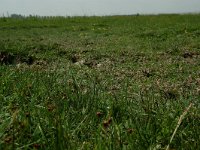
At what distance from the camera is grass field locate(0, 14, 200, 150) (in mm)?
3963

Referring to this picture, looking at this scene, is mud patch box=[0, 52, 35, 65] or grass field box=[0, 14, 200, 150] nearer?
grass field box=[0, 14, 200, 150]

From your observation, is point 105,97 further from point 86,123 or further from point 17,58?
point 17,58

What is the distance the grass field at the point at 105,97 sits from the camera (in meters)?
3.96

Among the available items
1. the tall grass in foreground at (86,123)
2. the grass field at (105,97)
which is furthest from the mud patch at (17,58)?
the tall grass in foreground at (86,123)

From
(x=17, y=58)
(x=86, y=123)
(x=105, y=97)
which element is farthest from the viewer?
(x=17, y=58)

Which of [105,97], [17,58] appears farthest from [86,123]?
[17,58]

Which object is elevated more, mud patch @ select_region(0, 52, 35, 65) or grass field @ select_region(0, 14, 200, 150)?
grass field @ select_region(0, 14, 200, 150)

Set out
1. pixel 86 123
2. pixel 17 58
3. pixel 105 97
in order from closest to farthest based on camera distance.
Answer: pixel 86 123, pixel 105 97, pixel 17 58

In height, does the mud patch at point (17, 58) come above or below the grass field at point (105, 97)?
below

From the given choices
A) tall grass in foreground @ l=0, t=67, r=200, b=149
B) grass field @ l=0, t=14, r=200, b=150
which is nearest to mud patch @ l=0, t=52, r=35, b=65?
grass field @ l=0, t=14, r=200, b=150

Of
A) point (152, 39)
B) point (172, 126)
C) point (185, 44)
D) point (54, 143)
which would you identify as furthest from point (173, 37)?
point (54, 143)

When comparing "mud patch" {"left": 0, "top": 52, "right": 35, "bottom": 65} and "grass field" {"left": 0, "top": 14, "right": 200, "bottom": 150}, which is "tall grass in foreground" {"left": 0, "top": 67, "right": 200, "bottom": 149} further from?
"mud patch" {"left": 0, "top": 52, "right": 35, "bottom": 65}

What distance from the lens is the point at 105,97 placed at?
6.58m

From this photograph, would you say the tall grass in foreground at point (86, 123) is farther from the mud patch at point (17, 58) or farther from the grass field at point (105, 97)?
the mud patch at point (17, 58)
